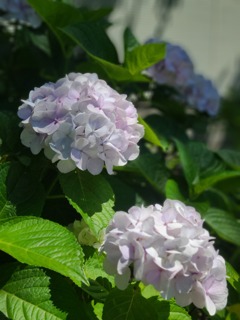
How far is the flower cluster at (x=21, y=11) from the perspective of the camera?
2.12 meters

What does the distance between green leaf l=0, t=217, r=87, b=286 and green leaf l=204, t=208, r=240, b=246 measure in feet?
1.88

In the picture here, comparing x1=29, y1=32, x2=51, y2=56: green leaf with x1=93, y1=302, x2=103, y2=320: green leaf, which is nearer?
x1=93, y1=302, x2=103, y2=320: green leaf

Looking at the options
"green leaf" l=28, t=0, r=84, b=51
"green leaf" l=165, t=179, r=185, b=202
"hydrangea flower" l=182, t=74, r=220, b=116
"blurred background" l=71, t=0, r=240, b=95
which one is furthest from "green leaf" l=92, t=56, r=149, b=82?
"blurred background" l=71, t=0, r=240, b=95

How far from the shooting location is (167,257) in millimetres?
1081

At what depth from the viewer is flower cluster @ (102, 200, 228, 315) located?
1.08 meters

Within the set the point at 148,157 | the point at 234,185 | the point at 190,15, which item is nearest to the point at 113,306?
the point at 148,157

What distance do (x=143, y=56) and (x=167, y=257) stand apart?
0.77 metres

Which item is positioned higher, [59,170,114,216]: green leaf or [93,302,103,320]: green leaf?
[59,170,114,216]: green leaf

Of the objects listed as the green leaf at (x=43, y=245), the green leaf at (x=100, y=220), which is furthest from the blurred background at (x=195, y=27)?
the green leaf at (x=43, y=245)

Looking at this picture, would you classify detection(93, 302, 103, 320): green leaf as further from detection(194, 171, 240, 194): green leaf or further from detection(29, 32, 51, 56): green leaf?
detection(29, 32, 51, 56): green leaf

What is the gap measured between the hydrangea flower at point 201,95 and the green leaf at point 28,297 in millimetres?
1188

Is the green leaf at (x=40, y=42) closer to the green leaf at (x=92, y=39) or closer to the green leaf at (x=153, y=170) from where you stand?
the green leaf at (x=92, y=39)

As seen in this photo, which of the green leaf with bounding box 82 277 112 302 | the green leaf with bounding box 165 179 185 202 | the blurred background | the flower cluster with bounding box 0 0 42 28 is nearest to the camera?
the green leaf with bounding box 82 277 112 302

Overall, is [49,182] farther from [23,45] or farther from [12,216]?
[23,45]
